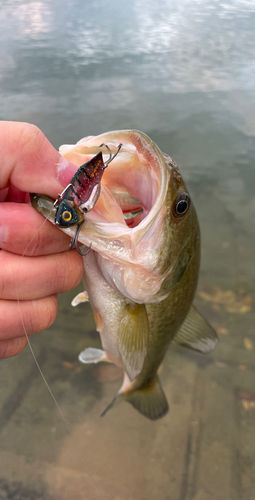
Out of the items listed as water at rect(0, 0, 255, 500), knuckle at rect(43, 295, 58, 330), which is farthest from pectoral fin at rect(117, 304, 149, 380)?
water at rect(0, 0, 255, 500)

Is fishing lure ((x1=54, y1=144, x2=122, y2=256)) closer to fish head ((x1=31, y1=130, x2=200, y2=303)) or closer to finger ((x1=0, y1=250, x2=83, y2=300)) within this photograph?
fish head ((x1=31, y1=130, x2=200, y2=303))

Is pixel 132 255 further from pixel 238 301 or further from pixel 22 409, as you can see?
pixel 238 301

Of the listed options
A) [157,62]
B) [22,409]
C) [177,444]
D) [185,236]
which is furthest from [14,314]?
[157,62]

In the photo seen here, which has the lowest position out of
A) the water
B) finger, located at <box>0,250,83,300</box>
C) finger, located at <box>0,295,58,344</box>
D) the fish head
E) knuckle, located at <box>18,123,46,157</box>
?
the water

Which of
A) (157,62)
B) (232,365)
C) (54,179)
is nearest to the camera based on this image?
(54,179)

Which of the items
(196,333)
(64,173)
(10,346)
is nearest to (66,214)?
(64,173)
